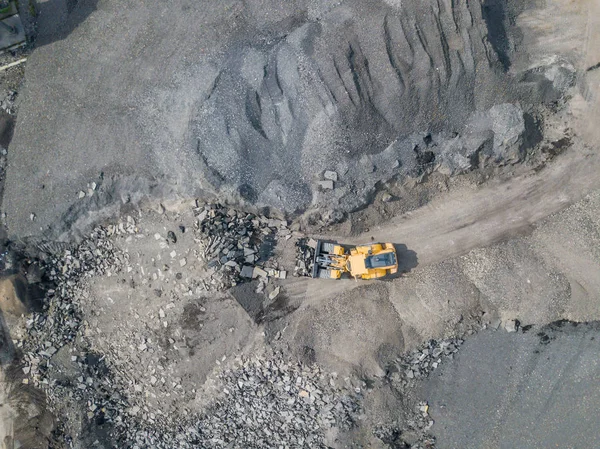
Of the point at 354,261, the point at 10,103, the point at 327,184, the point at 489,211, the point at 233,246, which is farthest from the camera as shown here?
the point at 10,103

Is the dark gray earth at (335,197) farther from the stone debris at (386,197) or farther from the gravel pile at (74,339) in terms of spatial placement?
the gravel pile at (74,339)

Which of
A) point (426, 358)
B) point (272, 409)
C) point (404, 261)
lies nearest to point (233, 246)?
point (272, 409)

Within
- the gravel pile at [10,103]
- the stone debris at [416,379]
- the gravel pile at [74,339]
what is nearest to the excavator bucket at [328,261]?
the stone debris at [416,379]

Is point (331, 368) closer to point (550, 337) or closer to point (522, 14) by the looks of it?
point (550, 337)

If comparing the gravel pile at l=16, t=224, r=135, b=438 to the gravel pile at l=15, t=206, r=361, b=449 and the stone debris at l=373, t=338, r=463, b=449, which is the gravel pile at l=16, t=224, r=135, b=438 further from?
the stone debris at l=373, t=338, r=463, b=449

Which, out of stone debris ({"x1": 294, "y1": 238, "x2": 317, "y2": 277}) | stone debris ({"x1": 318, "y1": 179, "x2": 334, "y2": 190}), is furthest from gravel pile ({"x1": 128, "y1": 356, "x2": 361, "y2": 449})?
stone debris ({"x1": 318, "y1": 179, "x2": 334, "y2": 190})

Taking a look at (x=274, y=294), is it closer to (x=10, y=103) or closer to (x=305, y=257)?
(x=305, y=257)
